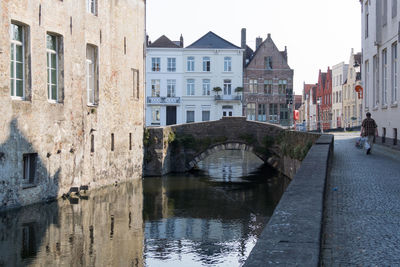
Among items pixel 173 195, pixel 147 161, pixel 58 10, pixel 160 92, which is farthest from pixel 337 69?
pixel 58 10

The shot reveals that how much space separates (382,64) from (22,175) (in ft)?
39.7

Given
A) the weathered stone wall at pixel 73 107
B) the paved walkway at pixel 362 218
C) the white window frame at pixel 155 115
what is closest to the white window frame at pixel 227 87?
the white window frame at pixel 155 115

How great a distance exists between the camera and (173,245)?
9.82 m

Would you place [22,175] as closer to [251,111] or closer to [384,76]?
[384,76]

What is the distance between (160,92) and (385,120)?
28094 millimetres

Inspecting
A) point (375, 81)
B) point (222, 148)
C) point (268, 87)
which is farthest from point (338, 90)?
point (375, 81)

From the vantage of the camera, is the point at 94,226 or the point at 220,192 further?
the point at 220,192

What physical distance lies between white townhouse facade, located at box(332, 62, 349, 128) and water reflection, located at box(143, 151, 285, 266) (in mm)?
30712

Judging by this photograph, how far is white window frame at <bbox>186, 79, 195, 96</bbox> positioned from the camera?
4356 centimetres

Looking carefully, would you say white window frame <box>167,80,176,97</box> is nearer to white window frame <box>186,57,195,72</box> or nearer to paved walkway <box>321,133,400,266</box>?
white window frame <box>186,57,195,72</box>

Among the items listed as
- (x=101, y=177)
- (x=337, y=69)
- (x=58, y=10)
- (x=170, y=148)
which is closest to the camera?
(x=58, y=10)

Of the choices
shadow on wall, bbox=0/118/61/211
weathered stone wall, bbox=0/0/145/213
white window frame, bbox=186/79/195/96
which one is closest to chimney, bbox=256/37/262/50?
white window frame, bbox=186/79/195/96

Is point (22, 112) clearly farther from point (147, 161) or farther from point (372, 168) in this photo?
point (147, 161)

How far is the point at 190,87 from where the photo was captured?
43.6 metres
